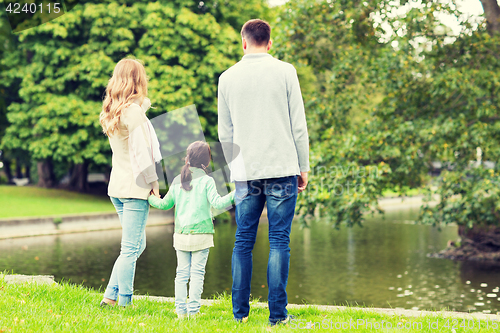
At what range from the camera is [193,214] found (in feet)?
13.9

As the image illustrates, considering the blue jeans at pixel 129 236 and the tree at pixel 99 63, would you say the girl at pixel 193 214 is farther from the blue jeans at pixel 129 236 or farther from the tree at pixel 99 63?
the tree at pixel 99 63

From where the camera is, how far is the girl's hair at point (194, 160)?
14.0 feet

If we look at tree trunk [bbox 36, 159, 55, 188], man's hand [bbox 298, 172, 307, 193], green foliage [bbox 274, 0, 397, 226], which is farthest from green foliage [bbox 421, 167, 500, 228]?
tree trunk [bbox 36, 159, 55, 188]

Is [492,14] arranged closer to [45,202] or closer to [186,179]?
[186,179]

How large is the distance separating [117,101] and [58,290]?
191 centimetres

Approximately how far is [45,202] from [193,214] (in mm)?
18478

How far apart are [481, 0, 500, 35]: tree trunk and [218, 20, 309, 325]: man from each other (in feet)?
28.2

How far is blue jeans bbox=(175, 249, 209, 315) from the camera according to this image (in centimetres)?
429

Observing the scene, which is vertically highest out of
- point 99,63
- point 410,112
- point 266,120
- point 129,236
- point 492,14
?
point 99,63

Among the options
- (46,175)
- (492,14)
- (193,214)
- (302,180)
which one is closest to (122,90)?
(193,214)

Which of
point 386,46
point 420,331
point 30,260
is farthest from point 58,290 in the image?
point 386,46

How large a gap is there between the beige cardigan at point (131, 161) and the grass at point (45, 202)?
15050 millimetres

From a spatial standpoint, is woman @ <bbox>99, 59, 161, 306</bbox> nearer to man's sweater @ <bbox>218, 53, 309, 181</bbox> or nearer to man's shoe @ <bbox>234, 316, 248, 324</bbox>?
man's sweater @ <bbox>218, 53, 309, 181</bbox>

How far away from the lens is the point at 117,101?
418cm
